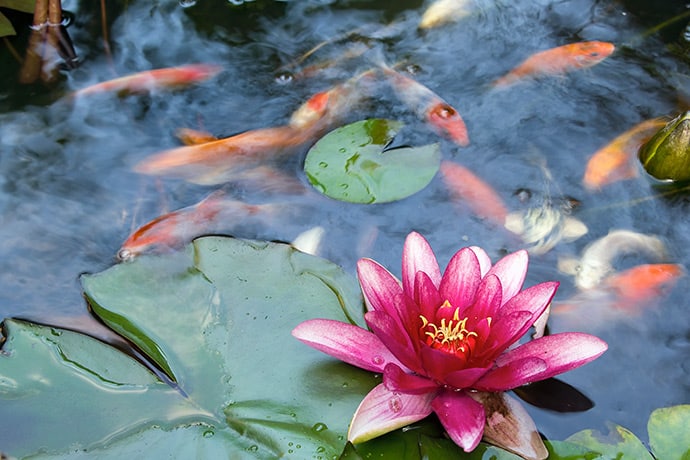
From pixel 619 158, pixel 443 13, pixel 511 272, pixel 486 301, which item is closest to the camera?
pixel 486 301

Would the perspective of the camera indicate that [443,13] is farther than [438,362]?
Yes

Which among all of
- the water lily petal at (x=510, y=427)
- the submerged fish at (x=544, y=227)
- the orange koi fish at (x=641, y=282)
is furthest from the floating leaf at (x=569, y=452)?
the submerged fish at (x=544, y=227)

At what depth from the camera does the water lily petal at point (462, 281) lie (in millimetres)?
1526

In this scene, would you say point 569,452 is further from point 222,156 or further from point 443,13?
point 443,13

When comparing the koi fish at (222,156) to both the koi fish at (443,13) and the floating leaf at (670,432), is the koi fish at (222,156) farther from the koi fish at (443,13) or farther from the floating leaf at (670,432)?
the floating leaf at (670,432)

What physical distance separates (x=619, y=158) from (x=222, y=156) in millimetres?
1364

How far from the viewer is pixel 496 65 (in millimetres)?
2609

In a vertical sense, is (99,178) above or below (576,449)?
above

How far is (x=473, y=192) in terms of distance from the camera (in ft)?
6.97

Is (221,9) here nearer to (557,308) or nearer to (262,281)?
(262,281)

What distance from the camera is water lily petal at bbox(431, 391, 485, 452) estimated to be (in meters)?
1.36

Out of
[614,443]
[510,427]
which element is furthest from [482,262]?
[614,443]

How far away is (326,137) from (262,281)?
2.34 feet

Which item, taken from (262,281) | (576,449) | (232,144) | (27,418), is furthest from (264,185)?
(576,449)
